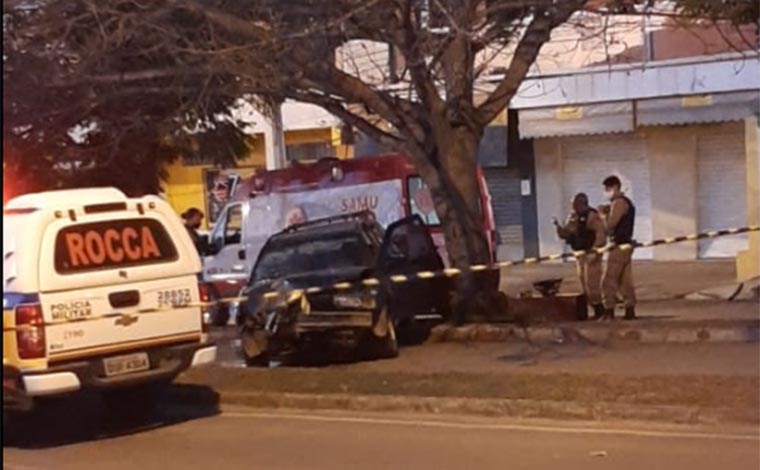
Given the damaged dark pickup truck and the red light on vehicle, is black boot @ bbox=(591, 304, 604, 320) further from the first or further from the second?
the red light on vehicle

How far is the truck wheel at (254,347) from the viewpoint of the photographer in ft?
53.5

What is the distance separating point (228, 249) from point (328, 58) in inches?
325

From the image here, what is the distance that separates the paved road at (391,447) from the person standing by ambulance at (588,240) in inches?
250

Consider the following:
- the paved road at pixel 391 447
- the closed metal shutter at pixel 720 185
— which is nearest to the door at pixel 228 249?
the closed metal shutter at pixel 720 185

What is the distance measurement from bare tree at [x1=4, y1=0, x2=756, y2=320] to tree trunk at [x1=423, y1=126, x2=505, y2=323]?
2 centimetres

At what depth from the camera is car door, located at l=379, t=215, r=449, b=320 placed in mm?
16859

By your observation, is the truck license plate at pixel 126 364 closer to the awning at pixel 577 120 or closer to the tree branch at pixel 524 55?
the tree branch at pixel 524 55

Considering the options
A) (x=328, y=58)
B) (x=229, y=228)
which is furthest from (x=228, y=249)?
(x=328, y=58)

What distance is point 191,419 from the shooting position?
44.5 ft

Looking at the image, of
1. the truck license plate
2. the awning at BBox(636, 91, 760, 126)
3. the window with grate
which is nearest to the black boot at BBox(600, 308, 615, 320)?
the truck license plate

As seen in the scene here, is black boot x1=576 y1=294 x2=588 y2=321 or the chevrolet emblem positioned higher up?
the chevrolet emblem

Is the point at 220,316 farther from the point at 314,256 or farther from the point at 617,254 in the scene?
the point at 617,254

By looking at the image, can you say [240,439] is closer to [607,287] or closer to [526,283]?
[607,287]

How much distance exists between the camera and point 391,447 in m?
11.2
